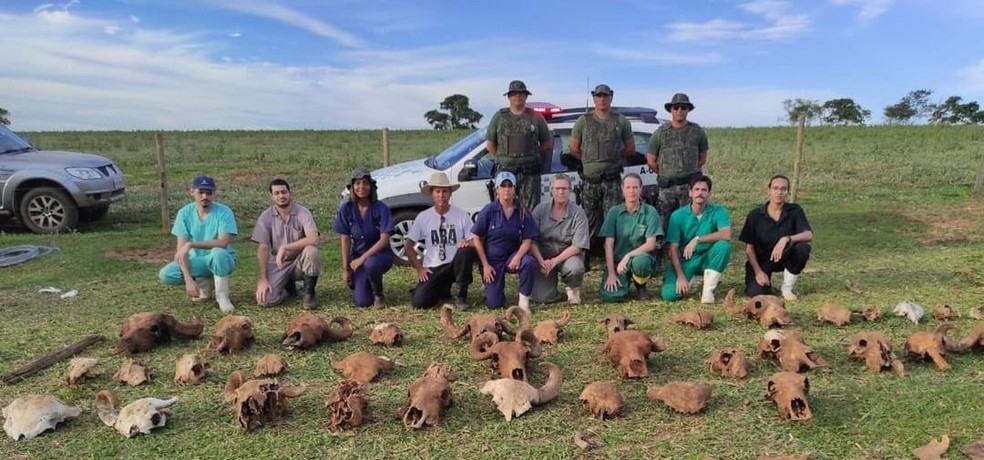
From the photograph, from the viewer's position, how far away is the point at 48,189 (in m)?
10.9

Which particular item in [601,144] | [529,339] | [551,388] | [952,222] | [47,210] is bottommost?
[551,388]

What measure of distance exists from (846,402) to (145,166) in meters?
25.1

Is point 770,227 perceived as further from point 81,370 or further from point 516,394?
point 81,370

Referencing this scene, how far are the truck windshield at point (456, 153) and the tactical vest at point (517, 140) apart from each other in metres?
0.92

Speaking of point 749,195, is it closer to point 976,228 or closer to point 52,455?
point 976,228

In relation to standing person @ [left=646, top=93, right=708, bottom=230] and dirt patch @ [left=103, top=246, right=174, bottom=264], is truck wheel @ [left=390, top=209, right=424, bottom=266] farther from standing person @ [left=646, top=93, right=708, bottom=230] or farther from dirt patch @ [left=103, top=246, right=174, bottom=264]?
dirt patch @ [left=103, top=246, right=174, bottom=264]

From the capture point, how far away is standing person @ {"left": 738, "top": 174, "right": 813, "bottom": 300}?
6227mm

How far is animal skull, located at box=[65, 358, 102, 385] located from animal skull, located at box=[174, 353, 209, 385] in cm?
57

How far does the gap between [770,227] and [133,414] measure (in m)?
5.36

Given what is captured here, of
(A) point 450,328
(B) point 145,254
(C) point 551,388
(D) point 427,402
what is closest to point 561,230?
(A) point 450,328

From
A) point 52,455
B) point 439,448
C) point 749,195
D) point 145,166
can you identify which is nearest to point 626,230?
point 439,448

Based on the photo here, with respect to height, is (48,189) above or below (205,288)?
above

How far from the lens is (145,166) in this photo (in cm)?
2433

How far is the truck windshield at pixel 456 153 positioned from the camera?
8.16 meters
